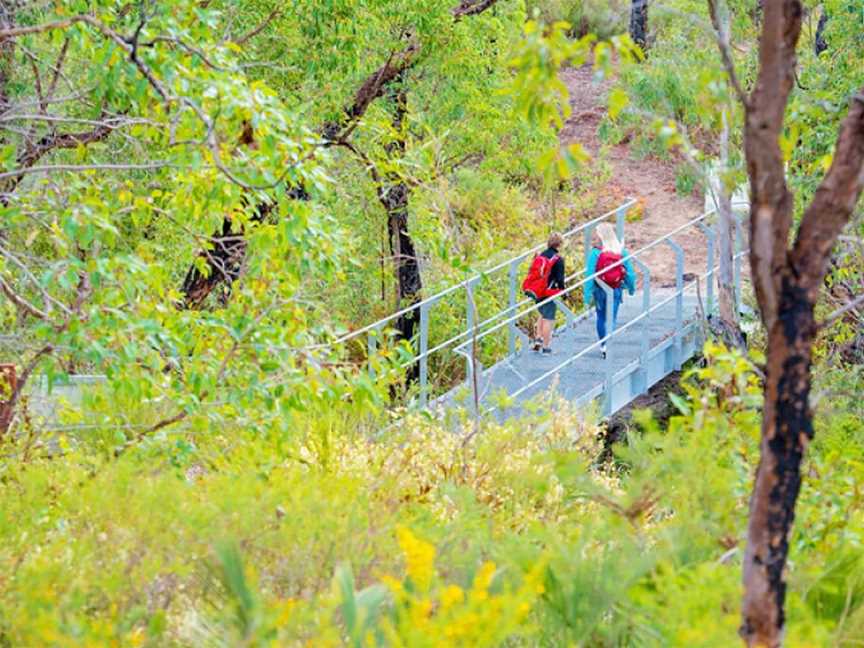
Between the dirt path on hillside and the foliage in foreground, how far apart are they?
2017 cm

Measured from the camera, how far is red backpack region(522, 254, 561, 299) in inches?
569

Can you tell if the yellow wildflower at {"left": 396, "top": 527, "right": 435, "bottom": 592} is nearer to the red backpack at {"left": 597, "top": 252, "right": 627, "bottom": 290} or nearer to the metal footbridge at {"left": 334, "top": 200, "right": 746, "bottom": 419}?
the metal footbridge at {"left": 334, "top": 200, "right": 746, "bottom": 419}

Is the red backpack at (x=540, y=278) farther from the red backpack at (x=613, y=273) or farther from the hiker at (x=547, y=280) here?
the red backpack at (x=613, y=273)

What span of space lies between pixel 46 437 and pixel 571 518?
2.81 metres

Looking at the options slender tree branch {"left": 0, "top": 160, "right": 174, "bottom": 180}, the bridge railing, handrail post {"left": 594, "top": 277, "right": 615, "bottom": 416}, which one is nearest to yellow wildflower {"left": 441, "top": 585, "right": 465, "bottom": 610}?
slender tree branch {"left": 0, "top": 160, "right": 174, "bottom": 180}

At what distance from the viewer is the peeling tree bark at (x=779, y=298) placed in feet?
12.6

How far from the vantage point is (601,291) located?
48.9 feet

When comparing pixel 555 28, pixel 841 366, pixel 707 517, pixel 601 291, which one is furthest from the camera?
pixel 601 291

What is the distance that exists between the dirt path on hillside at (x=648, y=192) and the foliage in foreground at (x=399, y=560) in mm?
20172

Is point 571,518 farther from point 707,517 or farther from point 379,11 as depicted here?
point 379,11

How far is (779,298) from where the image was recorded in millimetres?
3885

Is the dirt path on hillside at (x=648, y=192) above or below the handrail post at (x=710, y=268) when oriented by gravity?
below

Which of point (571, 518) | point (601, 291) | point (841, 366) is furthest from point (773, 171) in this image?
point (601, 291)

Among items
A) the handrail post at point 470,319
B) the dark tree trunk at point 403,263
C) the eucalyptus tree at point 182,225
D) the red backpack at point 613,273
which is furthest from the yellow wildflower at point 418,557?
the dark tree trunk at point 403,263
